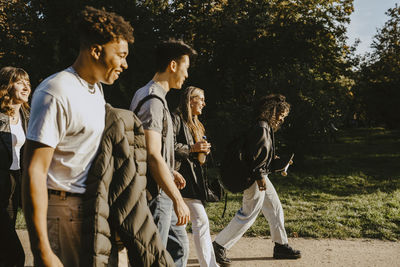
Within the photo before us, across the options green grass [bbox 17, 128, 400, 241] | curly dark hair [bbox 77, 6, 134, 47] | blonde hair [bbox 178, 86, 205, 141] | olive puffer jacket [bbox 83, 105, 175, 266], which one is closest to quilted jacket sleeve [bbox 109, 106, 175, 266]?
olive puffer jacket [bbox 83, 105, 175, 266]

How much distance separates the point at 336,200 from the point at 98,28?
7.80 metres

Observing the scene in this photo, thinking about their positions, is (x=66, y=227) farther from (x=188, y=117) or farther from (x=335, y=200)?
(x=335, y=200)

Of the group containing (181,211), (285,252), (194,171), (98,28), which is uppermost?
(98,28)

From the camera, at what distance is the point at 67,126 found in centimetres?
181

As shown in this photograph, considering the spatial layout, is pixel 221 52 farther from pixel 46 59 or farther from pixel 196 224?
pixel 196 224

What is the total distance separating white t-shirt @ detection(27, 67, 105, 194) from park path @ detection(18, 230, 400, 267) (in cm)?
310

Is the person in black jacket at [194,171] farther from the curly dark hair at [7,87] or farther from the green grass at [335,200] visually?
the green grass at [335,200]

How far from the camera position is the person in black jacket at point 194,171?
3611mm

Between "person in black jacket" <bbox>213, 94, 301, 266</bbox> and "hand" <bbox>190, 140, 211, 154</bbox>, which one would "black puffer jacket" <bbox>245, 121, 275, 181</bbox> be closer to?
"person in black jacket" <bbox>213, 94, 301, 266</bbox>

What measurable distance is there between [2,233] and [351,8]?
17925mm

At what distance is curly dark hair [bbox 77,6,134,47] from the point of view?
194 centimetres

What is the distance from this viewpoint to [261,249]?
5.29 metres

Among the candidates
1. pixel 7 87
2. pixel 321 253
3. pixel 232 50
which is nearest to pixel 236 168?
pixel 321 253

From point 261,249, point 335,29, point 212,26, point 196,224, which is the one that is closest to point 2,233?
point 196,224
